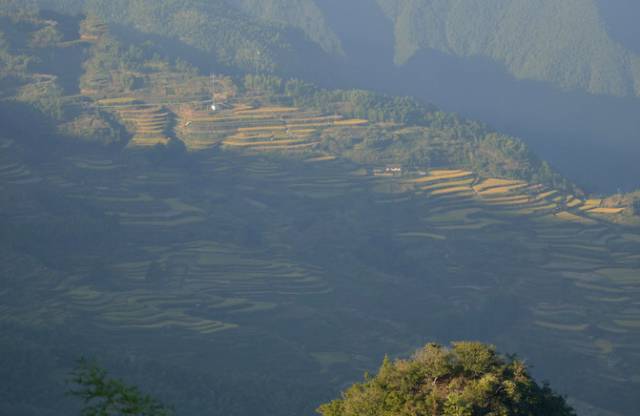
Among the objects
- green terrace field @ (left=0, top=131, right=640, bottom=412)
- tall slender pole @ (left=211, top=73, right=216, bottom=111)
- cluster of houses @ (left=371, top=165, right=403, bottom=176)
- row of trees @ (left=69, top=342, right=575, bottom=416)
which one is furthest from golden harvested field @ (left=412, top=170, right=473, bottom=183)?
row of trees @ (left=69, top=342, right=575, bottom=416)

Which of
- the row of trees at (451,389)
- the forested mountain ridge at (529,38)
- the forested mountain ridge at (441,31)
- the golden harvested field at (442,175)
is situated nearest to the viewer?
the row of trees at (451,389)

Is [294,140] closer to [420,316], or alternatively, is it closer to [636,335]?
[420,316]

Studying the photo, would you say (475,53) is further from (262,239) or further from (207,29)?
(262,239)

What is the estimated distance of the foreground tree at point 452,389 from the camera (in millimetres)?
20078

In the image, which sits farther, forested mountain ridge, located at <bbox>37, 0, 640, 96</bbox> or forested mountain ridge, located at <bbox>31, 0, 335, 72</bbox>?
forested mountain ridge, located at <bbox>37, 0, 640, 96</bbox>

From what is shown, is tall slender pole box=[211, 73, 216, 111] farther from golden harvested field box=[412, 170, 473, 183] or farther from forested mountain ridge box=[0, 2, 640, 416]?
golden harvested field box=[412, 170, 473, 183]

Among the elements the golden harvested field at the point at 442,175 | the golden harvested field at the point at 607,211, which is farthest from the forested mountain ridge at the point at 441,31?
the golden harvested field at the point at 607,211

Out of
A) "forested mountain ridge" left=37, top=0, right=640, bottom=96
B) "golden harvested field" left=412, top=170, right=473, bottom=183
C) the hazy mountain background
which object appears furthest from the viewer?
the hazy mountain background

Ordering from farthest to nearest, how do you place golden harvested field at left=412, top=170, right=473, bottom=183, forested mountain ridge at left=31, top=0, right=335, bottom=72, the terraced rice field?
1. forested mountain ridge at left=31, top=0, right=335, bottom=72
2. golden harvested field at left=412, top=170, right=473, bottom=183
3. the terraced rice field

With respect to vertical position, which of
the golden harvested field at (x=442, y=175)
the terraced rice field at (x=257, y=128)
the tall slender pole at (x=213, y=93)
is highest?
the tall slender pole at (x=213, y=93)

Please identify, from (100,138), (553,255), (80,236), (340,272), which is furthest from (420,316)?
(100,138)

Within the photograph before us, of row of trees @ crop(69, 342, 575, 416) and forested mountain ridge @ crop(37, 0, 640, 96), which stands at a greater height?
forested mountain ridge @ crop(37, 0, 640, 96)

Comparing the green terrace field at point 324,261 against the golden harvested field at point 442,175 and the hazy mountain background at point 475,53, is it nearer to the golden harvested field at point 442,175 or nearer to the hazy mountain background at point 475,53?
the golden harvested field at point 442,175

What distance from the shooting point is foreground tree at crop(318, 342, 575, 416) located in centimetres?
2008
